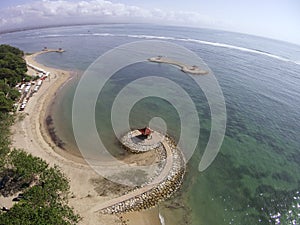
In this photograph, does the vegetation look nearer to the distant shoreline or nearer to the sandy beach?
the sandy beach

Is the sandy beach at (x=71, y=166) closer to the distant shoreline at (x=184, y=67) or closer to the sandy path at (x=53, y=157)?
the sandy path at (x=53, y=157)

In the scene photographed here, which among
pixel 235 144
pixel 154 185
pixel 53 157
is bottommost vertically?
pixel 154 185

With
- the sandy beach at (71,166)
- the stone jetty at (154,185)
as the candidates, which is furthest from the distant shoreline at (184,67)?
the sandy beach at (71,166)

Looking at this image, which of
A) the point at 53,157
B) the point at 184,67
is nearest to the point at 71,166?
the point at 53,157

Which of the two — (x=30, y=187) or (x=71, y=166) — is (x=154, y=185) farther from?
(x=30, y=187)

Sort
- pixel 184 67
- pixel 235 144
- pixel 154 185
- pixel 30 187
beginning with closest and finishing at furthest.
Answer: pixel 30 187
pixel 154 185
pixel 235 144
pixel 184 67
